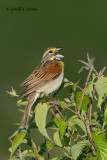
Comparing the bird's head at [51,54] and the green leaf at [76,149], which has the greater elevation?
the bird's head at [51,54]

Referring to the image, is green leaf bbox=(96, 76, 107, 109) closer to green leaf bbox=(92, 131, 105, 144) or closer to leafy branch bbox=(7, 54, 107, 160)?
leafy branch bbox=(7, 54, 107, 160)

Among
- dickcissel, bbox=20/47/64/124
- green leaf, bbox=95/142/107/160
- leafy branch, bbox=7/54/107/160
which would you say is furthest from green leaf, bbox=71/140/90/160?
dickcissel, bbox=20/47/64/124

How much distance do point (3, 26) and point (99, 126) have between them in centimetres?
1180

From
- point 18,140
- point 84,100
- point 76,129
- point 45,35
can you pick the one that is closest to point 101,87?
point 84,100

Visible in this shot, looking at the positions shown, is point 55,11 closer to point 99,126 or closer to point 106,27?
point 106,27

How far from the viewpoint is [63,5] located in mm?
16016

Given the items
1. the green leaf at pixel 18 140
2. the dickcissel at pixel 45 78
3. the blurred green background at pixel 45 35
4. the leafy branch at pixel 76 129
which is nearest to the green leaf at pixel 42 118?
the leafy branch at pixel 76 129

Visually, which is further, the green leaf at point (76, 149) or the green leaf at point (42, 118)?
the green leaf at point (42, 118)

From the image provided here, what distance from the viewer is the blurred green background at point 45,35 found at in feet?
36.7

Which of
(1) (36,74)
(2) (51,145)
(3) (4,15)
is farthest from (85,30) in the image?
(2) (51,145)

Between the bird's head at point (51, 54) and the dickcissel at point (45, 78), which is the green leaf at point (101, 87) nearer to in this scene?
the dickcissel at point (45, 78)

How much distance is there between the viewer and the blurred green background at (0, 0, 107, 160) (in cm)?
1117

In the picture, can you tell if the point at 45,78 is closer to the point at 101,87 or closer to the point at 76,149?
the point at 101,87

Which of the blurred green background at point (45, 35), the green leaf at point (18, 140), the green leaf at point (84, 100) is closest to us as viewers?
the green leaf at point (18, 140)
